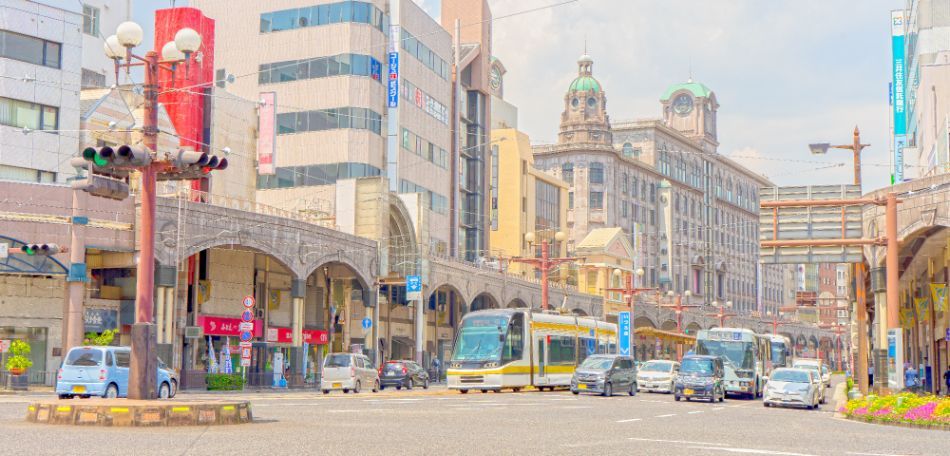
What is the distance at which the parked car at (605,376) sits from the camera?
41531 mm

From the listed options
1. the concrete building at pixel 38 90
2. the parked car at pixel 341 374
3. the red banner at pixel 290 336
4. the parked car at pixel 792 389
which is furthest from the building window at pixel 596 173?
the parked car at pixel 792 389

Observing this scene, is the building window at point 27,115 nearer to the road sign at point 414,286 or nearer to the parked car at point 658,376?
the road sign at point 414,286

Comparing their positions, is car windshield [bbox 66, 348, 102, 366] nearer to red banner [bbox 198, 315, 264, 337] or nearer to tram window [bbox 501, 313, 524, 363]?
tram window [bbox 501, 313, 524, 363]

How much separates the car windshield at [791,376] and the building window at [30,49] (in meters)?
34.0

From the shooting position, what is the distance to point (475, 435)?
1875cm

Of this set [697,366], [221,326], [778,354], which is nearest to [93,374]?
[697,366]

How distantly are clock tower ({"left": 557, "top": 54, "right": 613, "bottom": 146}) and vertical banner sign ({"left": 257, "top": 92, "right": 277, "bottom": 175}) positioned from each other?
69.5 metres

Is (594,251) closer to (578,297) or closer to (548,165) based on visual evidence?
(578,297)

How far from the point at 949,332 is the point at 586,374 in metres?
15.7

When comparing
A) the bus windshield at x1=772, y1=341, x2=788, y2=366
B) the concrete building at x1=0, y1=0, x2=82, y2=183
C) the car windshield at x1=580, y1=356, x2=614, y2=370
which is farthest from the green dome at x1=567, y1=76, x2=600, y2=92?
the car windshield at x1=580, y1=356, x2=614, y2=370

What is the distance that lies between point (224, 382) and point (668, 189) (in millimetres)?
102315

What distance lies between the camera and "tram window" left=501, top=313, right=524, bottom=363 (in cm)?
4366

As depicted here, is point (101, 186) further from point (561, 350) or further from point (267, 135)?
point (267, 135)

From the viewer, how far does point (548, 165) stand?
130m
